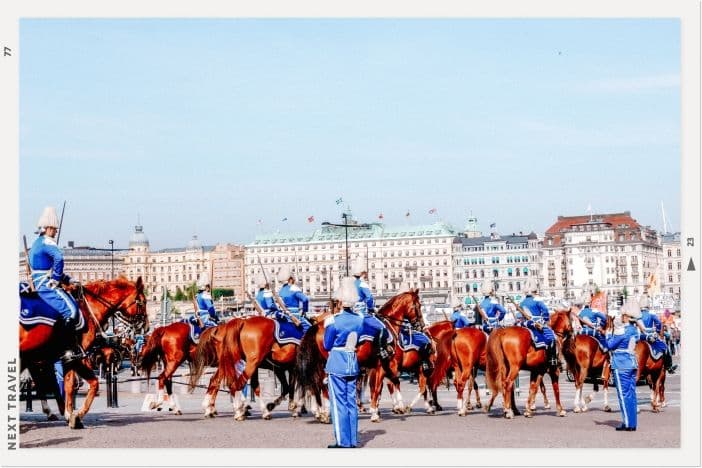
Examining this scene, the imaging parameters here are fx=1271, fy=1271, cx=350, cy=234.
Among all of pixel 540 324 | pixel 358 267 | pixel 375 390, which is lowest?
pixel 375 390

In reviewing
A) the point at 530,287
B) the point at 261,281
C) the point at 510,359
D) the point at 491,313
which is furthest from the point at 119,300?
the point at 491,313

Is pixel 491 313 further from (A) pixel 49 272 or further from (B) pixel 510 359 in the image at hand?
(A) pixel 49 272

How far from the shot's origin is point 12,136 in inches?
535

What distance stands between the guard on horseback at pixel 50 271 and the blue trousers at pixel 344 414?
4.22 metres

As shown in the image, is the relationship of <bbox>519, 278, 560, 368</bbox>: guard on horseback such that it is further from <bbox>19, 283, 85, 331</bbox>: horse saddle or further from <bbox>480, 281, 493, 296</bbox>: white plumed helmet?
<bbox>19, 283, 85, 331</bbox>: horse saddle

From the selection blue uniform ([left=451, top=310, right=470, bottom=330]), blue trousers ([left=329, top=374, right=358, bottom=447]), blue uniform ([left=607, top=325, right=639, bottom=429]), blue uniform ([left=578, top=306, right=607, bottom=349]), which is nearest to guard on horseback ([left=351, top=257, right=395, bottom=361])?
blue trousers ([left=329, top=374, right=358, bottom=447])

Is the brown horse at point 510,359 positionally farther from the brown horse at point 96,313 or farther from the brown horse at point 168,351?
the brown horse at point 96,313

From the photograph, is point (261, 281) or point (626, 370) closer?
point (626, 370)

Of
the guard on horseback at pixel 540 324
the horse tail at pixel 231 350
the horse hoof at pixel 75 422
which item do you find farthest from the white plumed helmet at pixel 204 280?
the guard on horseback at pixel 540 324

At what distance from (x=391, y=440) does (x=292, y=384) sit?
454 centimetres

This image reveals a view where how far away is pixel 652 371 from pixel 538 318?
272cm

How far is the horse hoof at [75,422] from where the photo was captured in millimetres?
18797

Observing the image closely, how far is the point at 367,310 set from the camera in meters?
20.0
